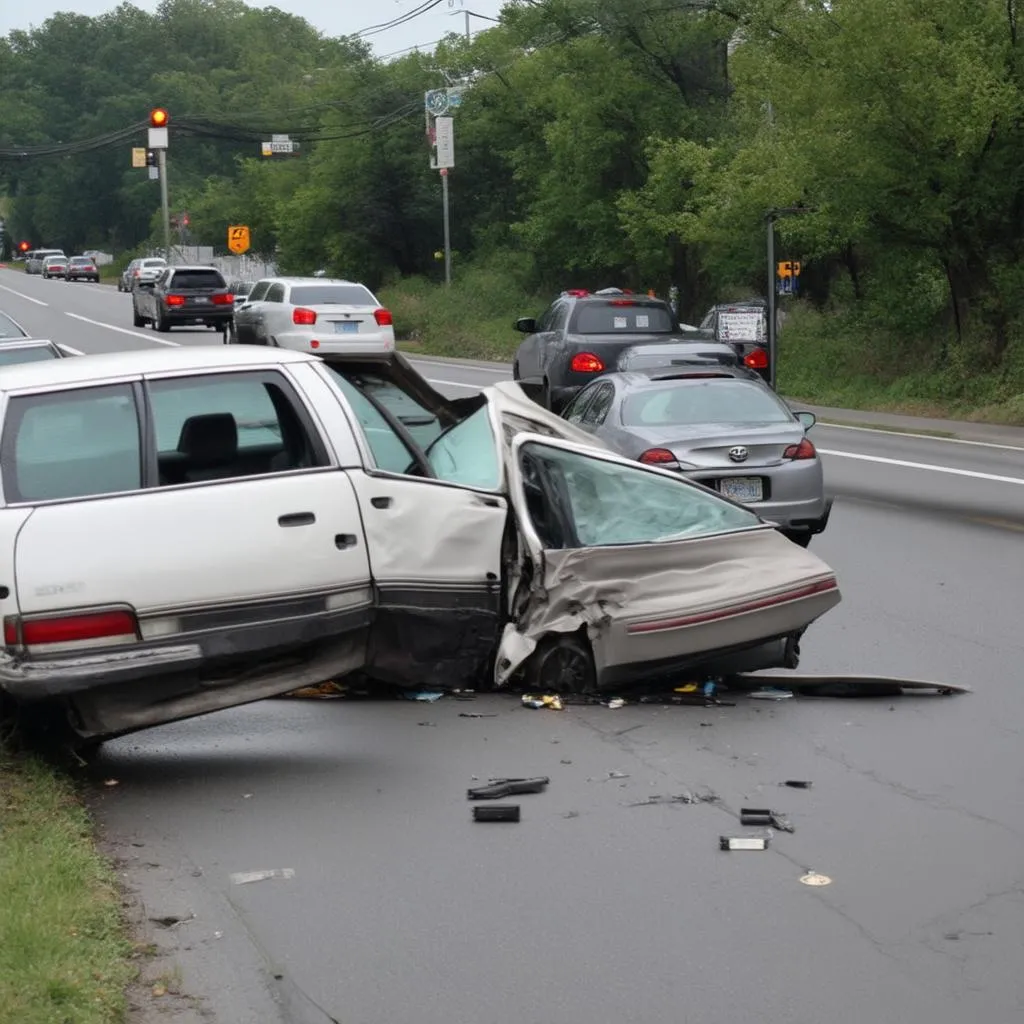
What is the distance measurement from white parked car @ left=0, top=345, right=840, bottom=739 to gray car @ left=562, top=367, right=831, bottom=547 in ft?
13.5

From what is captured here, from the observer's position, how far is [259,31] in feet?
531

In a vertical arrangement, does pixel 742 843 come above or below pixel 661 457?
below

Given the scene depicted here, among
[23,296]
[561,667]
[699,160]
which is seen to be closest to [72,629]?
[561,667]

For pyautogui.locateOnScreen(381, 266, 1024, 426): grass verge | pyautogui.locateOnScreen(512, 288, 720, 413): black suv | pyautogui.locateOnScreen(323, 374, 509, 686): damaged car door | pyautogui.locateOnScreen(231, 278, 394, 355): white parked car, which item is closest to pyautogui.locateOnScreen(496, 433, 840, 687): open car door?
pyautogui.locateOnScreen(323, 374, 509, 686): damaged car door

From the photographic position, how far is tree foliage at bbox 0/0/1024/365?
2789 cm

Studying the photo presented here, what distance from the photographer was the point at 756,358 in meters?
28.2

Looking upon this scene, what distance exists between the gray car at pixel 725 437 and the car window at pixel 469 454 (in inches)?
164

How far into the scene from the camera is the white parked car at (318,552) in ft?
23.8

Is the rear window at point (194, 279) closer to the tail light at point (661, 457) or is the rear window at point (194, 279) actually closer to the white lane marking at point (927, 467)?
the white lane marking at point (927, 467)

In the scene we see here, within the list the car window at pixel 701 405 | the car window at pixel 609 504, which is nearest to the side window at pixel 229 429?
the car window at pixel 609 504

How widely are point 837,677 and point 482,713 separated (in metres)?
1.93

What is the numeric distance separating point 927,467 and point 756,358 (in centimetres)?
700

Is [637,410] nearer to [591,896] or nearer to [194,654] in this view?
[194,654]

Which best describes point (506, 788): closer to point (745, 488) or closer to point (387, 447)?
point (387, 447)
